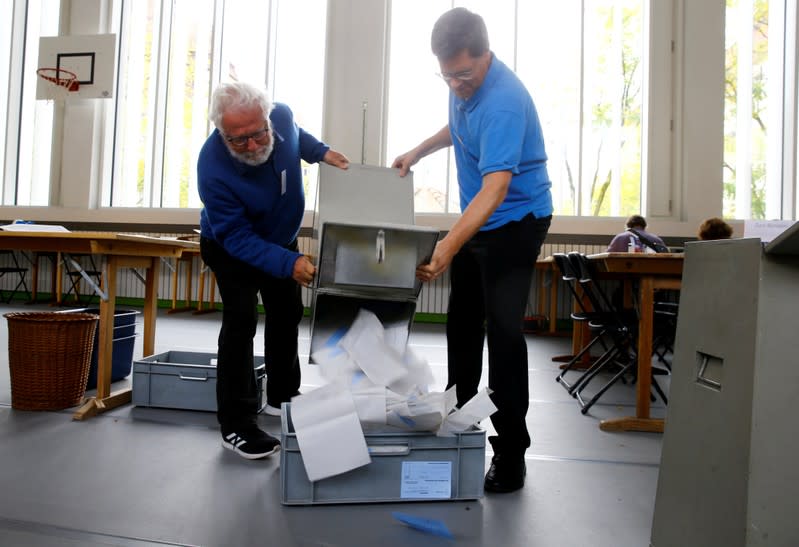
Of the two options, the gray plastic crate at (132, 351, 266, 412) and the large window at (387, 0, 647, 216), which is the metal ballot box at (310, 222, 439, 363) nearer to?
the gray plastic crate at (132, 351, 266, 412)

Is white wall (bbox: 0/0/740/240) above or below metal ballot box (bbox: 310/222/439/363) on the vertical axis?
above

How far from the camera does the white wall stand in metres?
5.07

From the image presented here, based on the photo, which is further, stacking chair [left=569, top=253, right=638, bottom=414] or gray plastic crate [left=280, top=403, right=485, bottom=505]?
stacking chair [left=569, top=253, right=638, bottom=414]

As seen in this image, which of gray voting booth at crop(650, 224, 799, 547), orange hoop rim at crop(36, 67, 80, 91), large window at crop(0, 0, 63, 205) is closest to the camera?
gray voting booth at crop(650, 224, 799, 547)

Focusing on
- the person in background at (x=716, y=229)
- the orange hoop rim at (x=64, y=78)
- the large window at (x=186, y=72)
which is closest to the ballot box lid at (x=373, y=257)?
the person in background at (x=716, y=229)

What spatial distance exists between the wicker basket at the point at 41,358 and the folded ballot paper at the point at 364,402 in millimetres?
1207

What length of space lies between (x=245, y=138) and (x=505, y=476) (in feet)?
3.73

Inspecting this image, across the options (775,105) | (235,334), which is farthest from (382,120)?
(235,334)

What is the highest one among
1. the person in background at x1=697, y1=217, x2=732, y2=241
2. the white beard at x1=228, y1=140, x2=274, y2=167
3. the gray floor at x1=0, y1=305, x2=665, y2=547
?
the person in background at x1=697, y1=217, x2=732, y2=241

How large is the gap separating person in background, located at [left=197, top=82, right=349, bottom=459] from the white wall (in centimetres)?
305

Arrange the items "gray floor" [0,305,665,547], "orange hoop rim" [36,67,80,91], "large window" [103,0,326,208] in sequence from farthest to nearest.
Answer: "orange hoop rim" [36,67,80,91] < "large window" [103,0,326,208] < "gray floor" [0,305,665,547]

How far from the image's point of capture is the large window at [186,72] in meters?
5.73

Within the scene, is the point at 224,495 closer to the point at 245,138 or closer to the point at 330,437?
the point at 330,437

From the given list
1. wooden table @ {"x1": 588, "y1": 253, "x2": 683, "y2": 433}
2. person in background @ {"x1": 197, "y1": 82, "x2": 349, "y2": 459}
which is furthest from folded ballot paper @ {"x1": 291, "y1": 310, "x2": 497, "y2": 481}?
wooden table @ {"x1": 588, "y1": 253, "x2": 683, "y2": 433}
